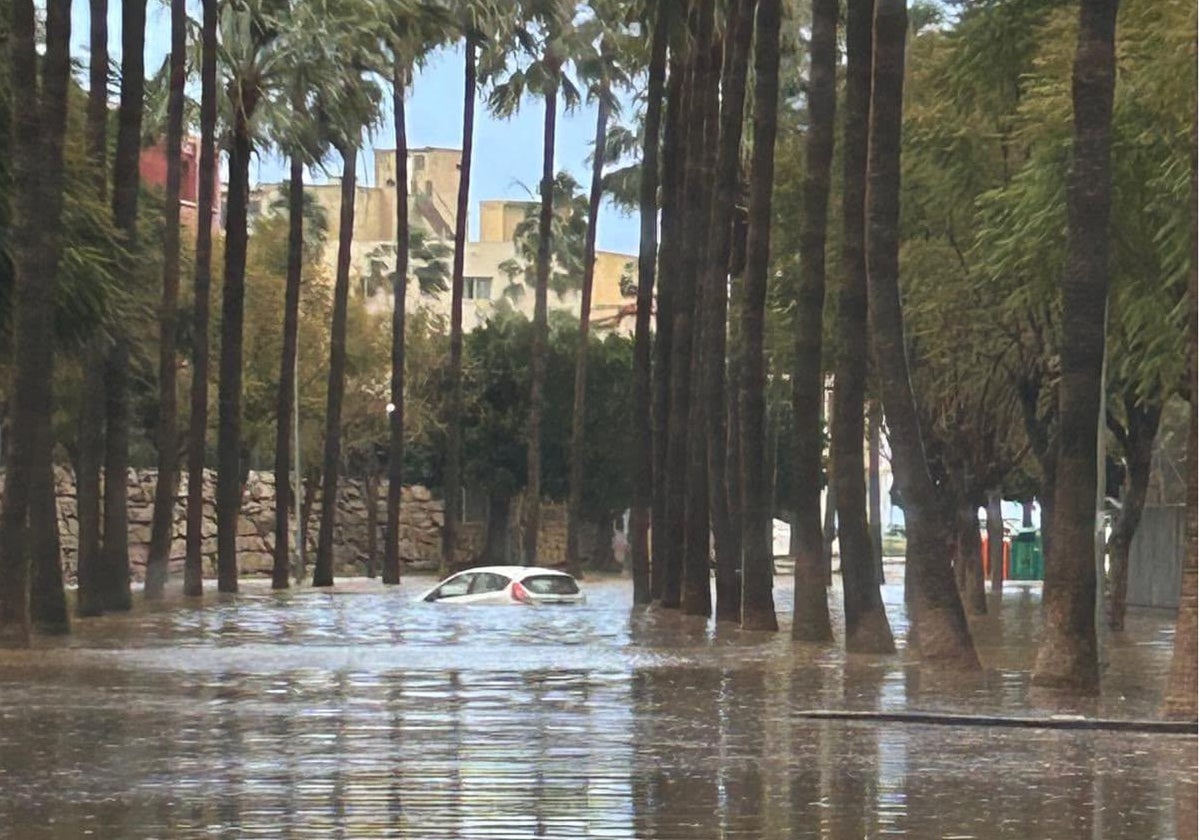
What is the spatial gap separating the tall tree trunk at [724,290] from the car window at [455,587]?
908 cm

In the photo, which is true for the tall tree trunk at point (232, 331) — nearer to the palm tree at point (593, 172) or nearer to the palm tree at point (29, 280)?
the palm tree at point (593, 172)

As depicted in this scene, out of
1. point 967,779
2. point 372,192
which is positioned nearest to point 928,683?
point 967,779

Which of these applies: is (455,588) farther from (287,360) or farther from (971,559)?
(287,360)

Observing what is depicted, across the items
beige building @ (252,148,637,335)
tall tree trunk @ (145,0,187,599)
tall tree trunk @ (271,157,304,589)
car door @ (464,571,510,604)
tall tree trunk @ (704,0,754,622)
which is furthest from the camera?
beige building @ (252,148,637,335)

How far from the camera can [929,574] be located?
25469 millimetres

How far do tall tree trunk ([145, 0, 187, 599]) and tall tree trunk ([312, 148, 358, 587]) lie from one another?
12.6 metres

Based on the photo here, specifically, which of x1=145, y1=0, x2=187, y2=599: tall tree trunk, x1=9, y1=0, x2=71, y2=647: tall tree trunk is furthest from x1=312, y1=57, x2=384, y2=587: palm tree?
x1=9, y1=0, x2=71, y2=647: tall tree trunk

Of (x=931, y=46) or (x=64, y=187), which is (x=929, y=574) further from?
(x=931, y=46)

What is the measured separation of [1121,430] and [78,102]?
58.5 ft

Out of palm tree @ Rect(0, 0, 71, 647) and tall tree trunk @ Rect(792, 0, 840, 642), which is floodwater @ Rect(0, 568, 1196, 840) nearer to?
palm tree @ Rect(0, 0, 71, 647)

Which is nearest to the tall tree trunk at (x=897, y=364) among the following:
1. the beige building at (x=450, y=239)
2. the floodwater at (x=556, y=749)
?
the floodwater at (x=556, y=749)

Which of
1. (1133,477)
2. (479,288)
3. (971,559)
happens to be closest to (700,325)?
(1133,477)

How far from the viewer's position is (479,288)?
13038cm

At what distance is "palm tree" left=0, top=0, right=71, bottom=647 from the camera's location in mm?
27594
